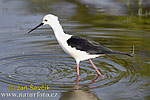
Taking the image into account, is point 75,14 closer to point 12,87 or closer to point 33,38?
point 33,38

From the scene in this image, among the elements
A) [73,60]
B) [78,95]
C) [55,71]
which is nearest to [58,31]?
[55,71]

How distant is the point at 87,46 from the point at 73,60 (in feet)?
3.29

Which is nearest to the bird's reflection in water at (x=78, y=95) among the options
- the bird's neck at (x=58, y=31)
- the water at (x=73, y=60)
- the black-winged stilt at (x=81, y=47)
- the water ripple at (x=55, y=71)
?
the water at (x=73, y=60)

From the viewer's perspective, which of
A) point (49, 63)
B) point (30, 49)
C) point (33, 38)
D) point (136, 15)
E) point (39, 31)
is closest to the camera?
point (49, 63)

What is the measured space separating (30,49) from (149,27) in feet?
10.9

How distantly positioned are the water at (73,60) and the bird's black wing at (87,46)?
459 mm

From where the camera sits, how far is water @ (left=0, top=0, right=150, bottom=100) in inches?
228

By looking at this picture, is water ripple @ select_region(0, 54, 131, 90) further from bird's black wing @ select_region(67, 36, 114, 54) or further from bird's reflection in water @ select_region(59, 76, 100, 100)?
bird's black wing @ select_region(67, 36, 114, 54)

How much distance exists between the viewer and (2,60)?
7035 mm

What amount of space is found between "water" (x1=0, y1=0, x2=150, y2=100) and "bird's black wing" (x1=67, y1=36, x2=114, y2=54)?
46 cm

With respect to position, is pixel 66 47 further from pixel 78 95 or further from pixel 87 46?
pixel 78 95

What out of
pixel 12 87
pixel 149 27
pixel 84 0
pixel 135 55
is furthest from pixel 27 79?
pixel 84 0

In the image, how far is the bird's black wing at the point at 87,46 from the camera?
6.20m

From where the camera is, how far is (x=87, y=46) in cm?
627
